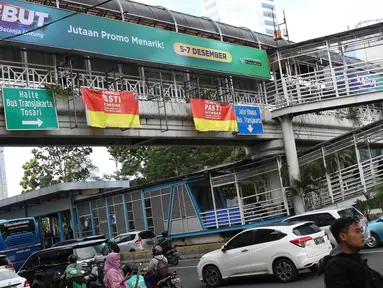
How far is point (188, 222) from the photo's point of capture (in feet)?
86.5

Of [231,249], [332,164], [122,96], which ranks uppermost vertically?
[122,96]

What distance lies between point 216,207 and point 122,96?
40.2 ft

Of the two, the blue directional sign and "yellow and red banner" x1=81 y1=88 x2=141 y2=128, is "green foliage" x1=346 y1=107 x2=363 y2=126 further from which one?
"yellow and red banner" x1=81 y1=88 x2=141 y2=128

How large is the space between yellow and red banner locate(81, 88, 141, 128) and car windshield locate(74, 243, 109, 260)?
15.7 ft

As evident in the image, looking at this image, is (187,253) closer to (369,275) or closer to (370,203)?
(370,203)

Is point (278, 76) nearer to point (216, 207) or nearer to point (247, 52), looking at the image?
point (247, 52)

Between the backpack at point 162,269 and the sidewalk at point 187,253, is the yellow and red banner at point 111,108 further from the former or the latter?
the backpack at point 162,269

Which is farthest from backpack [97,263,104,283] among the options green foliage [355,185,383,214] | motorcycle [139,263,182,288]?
green foliage [355,185,383,214]

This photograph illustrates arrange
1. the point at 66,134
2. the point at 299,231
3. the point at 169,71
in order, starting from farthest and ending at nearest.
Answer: the point at 169,71 → the point at 66,134 → the point at 299,231

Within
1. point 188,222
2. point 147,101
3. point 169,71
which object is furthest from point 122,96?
point 188,222

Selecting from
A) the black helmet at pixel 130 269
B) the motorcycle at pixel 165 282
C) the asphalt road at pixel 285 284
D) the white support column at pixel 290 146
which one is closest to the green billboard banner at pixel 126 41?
the white support column at pixel 290 146

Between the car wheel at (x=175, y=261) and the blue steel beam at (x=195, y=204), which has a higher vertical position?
the blue steel beam at (x=195, y=204)

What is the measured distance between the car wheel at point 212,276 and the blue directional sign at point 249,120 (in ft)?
34.2

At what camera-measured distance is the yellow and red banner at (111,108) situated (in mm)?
16453
